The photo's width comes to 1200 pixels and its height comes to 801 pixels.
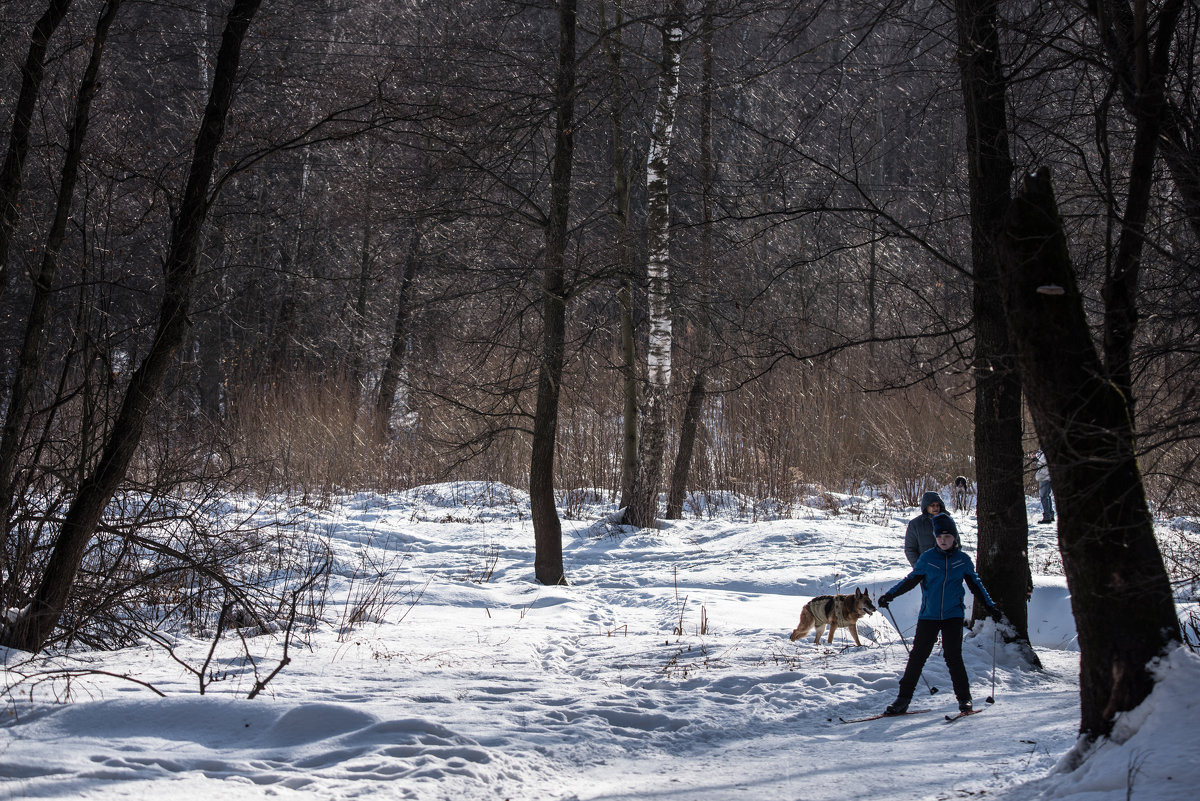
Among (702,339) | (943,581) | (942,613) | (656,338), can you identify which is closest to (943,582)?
(943,581)

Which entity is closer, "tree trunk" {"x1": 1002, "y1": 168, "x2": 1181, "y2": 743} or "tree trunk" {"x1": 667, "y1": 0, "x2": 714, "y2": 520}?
"tree trunk" {"x1": 1002, "y1": 168, "x2": 1181, "y2": 743}

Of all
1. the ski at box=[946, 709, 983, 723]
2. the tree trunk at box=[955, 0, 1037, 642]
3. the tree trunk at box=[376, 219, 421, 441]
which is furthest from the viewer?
the tree trunk at box=[376, 219, 421, 441]

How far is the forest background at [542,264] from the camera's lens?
5535 mm

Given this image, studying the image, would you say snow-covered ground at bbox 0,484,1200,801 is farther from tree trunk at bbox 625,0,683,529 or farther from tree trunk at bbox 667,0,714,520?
tree trunk at bbox 667,0,714,520

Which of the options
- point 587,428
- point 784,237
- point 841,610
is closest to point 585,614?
point 841,610

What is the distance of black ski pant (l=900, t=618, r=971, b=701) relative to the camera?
5.23 m

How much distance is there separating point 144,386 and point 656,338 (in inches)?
321

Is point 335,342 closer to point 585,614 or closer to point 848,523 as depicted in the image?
point 848,523

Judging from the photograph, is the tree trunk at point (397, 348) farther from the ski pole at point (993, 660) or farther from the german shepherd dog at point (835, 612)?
the ski pole at point (993, 660)

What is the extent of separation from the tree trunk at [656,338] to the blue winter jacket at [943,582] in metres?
7.49

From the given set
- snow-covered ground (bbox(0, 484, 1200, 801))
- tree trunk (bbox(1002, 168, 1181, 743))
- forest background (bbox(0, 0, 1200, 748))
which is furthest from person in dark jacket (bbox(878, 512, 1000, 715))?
tree trunk (bbox(1002, 168, 1181, 743))

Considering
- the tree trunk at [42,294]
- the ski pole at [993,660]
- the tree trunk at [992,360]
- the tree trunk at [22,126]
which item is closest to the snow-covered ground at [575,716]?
the ski pole at [993,660]

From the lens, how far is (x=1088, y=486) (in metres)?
3.74

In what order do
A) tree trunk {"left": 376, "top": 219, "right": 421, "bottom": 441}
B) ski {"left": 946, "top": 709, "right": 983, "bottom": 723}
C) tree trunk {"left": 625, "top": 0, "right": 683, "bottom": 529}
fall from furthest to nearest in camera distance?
tree trunk {"left": 376, "top": 219, "right": 421, "bottom": 441} < tree trunk {"left": 625, "top": 0, "right": 683, "bottom": 529} < ski {"left": 946, "top": 709, "right": 983, "bottom": 723}
